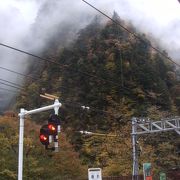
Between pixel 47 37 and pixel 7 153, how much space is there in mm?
56691

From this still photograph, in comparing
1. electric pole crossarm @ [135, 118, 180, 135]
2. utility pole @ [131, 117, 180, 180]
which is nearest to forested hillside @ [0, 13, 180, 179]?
electric pole crossarm @ [135, 118, 180, 135]

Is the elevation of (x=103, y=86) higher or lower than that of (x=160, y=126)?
higher

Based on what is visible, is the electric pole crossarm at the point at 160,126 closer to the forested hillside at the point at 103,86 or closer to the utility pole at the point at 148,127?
the utility pole at the point at 148,127

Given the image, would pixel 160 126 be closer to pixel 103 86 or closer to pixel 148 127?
pixel 148 127

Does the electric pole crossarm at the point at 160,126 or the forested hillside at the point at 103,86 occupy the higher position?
the forested hillside at the point at 103,86

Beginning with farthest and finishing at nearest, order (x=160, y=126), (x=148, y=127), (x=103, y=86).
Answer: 1. (x=103, y=86)
2. (x=148, y=127)
3. (x=160, y=126)

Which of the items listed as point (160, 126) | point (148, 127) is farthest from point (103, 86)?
point (160, 126)

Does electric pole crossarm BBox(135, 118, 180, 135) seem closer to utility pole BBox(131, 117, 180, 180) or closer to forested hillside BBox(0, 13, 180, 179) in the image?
utility pole BBox(131, 117, 180, 180)

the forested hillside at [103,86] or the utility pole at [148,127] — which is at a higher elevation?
the forested hillside at [103,86]

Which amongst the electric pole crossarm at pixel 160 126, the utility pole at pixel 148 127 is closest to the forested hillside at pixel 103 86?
the electric pole crossarm at pixel 160 126

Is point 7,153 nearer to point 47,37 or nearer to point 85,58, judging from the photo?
point 85,58

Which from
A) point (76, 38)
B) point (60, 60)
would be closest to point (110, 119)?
point (60, 60)

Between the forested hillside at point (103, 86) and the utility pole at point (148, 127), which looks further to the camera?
the forested hillside at point (103, 86)

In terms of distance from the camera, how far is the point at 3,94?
273 feet
